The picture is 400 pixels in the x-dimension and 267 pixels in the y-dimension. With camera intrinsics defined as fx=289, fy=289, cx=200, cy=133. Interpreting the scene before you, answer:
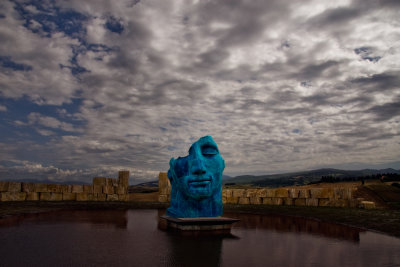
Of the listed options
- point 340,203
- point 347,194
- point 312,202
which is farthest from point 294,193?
point 347,194

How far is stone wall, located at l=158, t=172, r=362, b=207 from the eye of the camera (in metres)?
22.8

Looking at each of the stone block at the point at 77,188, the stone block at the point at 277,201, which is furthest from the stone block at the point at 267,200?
the stone block at the point at 77,188

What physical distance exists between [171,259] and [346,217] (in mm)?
12815

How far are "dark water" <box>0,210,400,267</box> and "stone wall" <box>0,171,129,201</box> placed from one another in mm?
14325

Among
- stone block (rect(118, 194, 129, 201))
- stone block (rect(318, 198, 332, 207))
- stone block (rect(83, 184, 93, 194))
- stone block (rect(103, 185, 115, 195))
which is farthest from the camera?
stone block (rect(118, 194, 129, 201))

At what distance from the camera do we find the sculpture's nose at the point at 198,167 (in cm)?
1427

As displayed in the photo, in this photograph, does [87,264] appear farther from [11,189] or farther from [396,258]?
[11,189]

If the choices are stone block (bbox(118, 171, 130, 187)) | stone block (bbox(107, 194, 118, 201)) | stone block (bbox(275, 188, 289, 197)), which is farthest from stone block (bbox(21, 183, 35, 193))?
stone block (bbox(275, 188, 289, 197))

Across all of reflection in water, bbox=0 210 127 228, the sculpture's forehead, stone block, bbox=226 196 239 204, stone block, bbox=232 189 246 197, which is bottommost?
stone block, bbox=226 196 239 204

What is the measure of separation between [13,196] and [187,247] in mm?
22751

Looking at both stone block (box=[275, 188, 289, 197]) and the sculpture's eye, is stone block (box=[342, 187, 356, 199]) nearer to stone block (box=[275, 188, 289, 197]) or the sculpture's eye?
stone block (box=[275, 188, 289, 197])

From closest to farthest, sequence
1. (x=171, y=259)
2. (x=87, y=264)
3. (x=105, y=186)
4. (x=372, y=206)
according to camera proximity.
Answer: (x=87, y=264)
(x=171, y=259)
(x=372, y=206)
(x=105, y=186)

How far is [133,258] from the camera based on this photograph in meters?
7.91

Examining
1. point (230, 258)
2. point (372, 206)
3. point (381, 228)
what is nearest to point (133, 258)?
point (230, 258)
